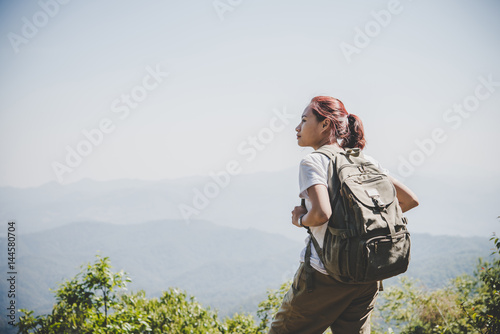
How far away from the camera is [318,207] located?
1670mm

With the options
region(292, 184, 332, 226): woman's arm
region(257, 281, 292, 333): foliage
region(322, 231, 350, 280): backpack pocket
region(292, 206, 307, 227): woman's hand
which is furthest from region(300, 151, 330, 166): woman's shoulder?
region(257, 281, 292, 333): foliage

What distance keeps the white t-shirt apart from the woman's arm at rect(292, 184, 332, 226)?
29 millimetres

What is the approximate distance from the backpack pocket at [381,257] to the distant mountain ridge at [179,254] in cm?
9060

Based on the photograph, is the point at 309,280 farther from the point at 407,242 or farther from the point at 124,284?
the point at 124,284

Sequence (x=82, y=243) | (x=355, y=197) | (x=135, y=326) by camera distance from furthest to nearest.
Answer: (x=82, y=243), (x=135, y=326), (x=355, y=197)

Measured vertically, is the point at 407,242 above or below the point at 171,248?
below

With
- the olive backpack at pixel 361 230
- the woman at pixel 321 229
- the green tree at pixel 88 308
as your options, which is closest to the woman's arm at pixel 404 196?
the woman at pixel 321 229

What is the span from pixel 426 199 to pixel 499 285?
20673 cm

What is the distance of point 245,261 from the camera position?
14662cm

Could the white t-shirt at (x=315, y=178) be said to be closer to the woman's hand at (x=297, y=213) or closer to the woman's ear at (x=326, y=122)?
the woman's hand at (x=297, y=213)

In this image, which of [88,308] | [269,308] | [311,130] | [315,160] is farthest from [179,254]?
[315,160]

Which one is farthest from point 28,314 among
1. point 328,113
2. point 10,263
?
point 328,113

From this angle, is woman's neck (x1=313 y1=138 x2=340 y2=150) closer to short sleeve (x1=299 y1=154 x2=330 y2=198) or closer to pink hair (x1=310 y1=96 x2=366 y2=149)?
→ pink hair (x1=310 y1=96 x2=366 y2=149)

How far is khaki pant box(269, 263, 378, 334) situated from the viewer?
1.85 metres
